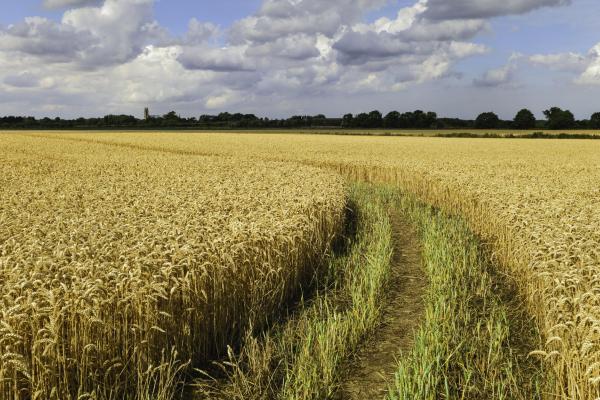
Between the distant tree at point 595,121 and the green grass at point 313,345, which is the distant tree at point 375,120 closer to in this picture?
the distant tree at point 595,121

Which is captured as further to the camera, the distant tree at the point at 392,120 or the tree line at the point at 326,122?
the distant tree at the point at 392,120

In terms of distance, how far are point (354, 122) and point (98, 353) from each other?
105 meters

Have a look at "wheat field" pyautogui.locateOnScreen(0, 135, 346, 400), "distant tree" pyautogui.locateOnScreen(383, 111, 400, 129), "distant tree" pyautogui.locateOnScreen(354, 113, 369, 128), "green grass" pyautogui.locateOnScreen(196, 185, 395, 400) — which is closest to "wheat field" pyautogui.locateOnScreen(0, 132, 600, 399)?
"wheat field" pyautogui.locateOnScreen(0, 135, 346, 400)

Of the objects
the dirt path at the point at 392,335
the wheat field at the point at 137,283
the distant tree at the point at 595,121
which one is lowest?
the dirt path at the point at 392,335

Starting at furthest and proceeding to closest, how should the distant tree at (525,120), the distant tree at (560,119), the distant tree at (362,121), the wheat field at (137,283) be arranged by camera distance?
the distant tree at (362,121) → the distant tree at (525,120) → the distant tree at (560,119) → the wheat field at (137,283)

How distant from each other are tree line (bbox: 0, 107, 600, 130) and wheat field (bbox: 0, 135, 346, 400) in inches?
3754

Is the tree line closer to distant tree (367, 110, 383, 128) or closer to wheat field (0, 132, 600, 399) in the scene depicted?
distant tree (367, 110, 383, 128)

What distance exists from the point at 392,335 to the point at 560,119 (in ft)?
323

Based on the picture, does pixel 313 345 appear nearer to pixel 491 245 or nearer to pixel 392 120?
pixel 491 245

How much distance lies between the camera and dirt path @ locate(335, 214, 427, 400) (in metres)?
5.49

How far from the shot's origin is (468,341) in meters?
6.29

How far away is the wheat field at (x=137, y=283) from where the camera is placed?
4.25 m

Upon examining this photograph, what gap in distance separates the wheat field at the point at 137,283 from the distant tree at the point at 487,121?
95.5 meters

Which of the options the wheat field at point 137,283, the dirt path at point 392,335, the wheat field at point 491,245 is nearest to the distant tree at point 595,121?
the wheat field at point 491,245
